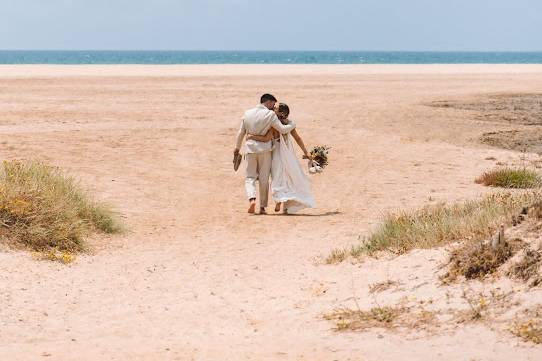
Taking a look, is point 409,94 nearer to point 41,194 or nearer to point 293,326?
point 41,194

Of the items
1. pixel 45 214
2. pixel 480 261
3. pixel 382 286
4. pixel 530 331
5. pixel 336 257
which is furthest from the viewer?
pixel 45 214

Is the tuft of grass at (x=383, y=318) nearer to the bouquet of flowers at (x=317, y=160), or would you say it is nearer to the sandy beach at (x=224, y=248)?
the sandy beach at (x=224, y=248)

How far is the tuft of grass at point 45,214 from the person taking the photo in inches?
429

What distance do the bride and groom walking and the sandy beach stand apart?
0.36 metres

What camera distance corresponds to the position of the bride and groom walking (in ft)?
47.0

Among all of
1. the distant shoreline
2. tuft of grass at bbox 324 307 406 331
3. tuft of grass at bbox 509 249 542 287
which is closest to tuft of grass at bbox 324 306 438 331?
tuft of grass at bbox 324 307 406 331

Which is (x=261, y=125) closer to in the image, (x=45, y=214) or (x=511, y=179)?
(x=45, y=214)

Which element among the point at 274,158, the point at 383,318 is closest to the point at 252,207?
the point at 274,158

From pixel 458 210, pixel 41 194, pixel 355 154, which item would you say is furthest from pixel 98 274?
pixel 355 154

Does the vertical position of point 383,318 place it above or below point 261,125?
below

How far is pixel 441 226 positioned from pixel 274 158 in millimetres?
4802

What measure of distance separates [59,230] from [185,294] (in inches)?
88.4

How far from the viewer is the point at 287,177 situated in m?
14.6

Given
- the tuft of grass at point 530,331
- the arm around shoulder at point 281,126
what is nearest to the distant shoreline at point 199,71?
the arm around shoulder at point 281,126
